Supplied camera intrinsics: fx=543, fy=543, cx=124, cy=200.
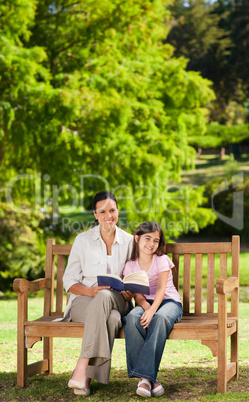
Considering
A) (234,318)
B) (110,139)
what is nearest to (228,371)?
(234,318)

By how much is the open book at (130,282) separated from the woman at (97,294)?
6 cm

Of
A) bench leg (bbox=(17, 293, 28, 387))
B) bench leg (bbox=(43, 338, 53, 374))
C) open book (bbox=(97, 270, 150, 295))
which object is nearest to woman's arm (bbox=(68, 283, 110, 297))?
open book (bbox=(97, 270, 150, 295))

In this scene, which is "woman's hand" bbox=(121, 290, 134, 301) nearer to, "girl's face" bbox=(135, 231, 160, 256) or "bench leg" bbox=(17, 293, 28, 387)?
"girl's face" bbox=(135, 231, 160, 256)

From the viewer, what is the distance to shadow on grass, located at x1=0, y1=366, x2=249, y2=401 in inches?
147

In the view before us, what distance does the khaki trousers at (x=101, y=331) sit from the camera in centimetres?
370

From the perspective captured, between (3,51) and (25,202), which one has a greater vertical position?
(3,51)

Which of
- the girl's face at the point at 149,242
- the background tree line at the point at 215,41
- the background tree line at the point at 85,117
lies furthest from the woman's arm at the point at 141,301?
the background tree line at the point at 215,41

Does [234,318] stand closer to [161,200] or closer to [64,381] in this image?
[64,381]

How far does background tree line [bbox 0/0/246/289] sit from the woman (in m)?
5.76

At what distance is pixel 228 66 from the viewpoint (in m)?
25.9

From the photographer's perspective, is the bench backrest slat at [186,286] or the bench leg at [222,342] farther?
the bench backrest slat at [186,286]

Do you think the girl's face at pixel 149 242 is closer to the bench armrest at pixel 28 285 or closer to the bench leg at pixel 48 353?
the bench armrest at pixel 28 285

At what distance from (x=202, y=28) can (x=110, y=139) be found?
16.8 m

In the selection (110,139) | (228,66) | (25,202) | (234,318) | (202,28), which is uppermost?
(202,28)
